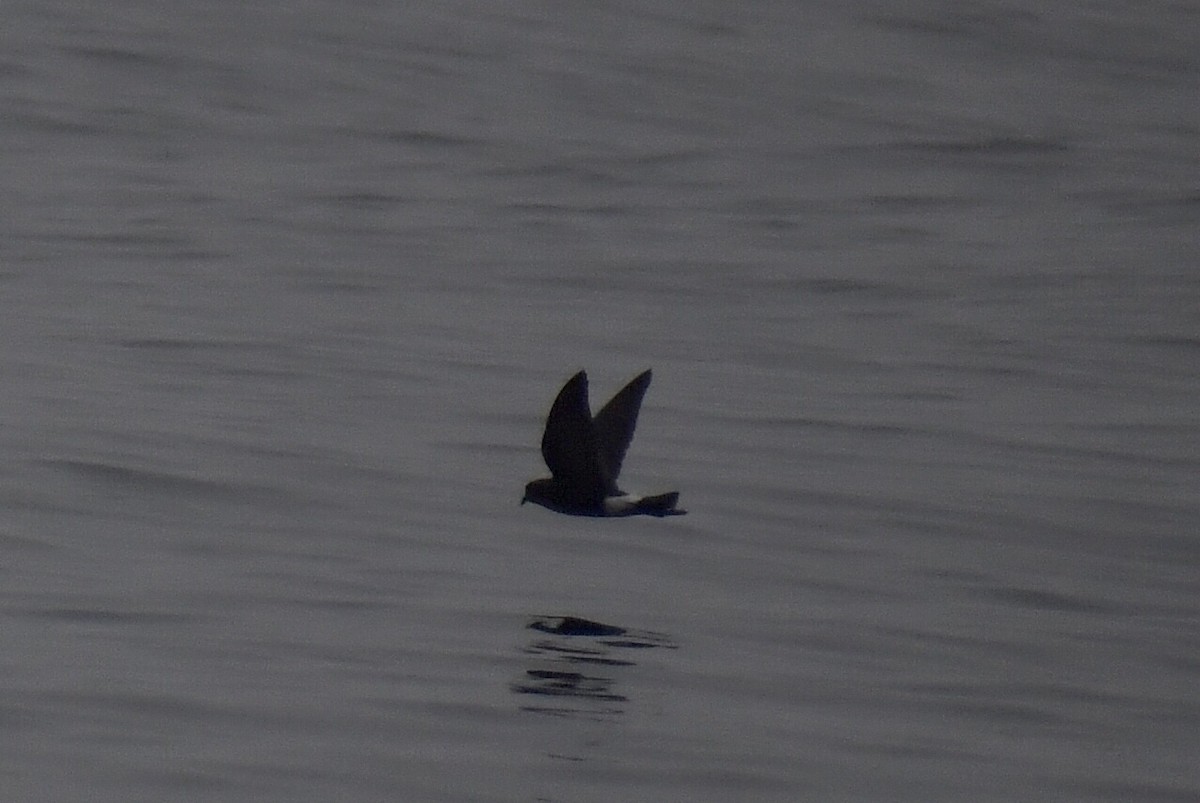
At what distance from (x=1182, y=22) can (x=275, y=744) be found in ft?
121

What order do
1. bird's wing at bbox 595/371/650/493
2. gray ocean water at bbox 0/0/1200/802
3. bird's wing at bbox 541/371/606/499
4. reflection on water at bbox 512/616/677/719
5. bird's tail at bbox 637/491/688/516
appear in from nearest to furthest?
bird's wing at bbox 541/371/606/499 < gray ocean water at bbox 0/0/1200/802 < bird's tail at bbox 637/491/688/516 < reflection on water at bbox 512/616/677/719 < bird's wing at bbox 595/371/650/493

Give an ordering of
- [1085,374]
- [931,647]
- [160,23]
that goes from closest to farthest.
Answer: [931,647], [1085,374], [160,23]

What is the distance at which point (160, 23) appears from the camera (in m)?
40.9

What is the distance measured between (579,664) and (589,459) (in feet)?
3.24

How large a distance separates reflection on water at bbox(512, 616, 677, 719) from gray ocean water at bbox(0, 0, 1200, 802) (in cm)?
3

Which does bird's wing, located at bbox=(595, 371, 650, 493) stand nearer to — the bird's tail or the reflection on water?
the bird's tail

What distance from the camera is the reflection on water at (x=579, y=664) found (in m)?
8.91

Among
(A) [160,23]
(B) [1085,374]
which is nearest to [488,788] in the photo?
(B) [1085,374]

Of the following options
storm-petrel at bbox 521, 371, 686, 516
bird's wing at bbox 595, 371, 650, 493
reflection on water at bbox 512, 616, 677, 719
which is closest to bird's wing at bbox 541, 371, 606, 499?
storm-petrel at bbox 521, 371, 686, 516

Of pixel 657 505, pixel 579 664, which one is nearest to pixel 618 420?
pixel 657 505

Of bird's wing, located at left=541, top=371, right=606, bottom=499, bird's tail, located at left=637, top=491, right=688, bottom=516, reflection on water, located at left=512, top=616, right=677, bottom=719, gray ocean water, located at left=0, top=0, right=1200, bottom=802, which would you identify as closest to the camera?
bird's wing, located at left=541, top=371, right=606, bottom=499

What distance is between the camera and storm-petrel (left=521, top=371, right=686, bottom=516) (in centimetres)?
863

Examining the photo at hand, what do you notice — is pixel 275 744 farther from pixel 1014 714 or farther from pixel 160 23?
pixel 160 23

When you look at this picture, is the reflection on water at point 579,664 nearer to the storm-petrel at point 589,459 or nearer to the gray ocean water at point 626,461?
the gray ocean water at point 626,461
